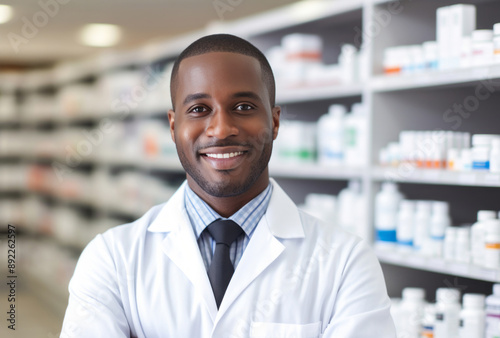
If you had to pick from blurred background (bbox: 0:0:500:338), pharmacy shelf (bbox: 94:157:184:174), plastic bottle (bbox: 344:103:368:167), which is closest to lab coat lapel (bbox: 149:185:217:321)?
blurred background (bbox: 0:0:500:338)

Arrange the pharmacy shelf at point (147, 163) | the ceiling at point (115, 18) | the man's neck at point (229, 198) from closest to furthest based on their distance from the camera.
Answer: the man's neck at point (229, 198), the pharmacy shelf at point (147, 163), the ceiling at point (115, 18)

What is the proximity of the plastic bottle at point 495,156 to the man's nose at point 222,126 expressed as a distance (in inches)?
52.4

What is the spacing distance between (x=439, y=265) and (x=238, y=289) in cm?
137

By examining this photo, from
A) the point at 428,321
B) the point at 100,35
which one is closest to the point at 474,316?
the point at 428,321

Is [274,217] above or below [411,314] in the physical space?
above

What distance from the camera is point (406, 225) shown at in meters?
2.75

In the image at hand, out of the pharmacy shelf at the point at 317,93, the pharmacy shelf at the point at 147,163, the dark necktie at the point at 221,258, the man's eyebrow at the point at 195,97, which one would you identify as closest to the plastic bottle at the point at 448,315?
the pharmacy shelf at the point at 317,93

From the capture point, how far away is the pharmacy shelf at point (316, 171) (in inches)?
121

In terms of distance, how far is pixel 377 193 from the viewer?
9.79ft

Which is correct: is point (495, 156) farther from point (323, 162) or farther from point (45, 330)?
point (45, 330)

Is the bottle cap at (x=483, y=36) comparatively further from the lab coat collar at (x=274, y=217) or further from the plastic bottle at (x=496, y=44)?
the lab coat collar at (x=274, y=217)

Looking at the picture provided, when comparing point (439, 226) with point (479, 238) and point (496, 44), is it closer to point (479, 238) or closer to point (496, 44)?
point (479, 238)

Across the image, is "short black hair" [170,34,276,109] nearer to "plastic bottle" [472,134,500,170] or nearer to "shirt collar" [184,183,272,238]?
"shirt collar" [184,183,272,238]

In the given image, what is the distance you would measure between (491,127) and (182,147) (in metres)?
1.81
